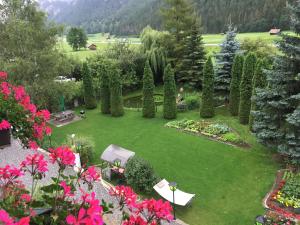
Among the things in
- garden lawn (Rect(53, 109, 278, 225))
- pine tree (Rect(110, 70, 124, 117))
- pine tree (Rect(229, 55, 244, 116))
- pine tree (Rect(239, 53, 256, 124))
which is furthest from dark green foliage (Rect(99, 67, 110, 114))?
pine tree (Rect(239, 53, 256, 124))

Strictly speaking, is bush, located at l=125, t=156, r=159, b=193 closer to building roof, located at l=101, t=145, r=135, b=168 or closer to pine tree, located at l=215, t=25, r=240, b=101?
building roof, located at l=101, t=145, r=135, b=168

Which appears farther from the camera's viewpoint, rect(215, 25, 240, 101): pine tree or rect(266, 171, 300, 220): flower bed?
rect(215, 25, 240, 101): pine tree

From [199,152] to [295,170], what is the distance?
→ 4.17 metres

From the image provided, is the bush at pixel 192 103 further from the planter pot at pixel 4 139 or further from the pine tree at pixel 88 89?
the planter pot at pixel 4 139

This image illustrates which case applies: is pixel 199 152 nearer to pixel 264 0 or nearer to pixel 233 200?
pixel 233 200

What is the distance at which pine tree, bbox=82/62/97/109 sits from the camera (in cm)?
2112

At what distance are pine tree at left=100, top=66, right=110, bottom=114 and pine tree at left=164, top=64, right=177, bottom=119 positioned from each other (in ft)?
13.5

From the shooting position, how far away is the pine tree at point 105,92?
2036 cm

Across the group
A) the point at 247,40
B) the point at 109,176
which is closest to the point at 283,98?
the point at 109,176

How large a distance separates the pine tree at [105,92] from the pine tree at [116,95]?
0.71 m

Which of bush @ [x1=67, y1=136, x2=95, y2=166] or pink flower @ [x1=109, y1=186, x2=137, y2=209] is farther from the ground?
pink flower @ [x1=109, y1=186, x2=137, y2=209]

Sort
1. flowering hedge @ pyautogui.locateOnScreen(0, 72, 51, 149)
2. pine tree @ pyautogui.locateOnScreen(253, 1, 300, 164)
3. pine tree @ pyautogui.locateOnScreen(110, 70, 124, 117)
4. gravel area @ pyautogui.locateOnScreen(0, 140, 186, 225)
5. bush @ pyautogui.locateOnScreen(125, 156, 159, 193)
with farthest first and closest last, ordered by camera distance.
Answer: pine tree @ pyautogui.locateOnScreen(110, 70, 124, 117)
pine tree @ pyautogui.locateOnScreen(253, 1, 300, 164)
bush @ pyautogui.locateOnScreen(125, 156, 159, 193)
gravel area @ pyautogui.locateOnScreen(0, 140, 186, 225)
flowering hedge @ pyautogui.locateOnScreen(0, 72, 51, 149)

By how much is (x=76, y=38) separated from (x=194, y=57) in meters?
41.5

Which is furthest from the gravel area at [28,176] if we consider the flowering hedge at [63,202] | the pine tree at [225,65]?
the pine tree at [225,65]
